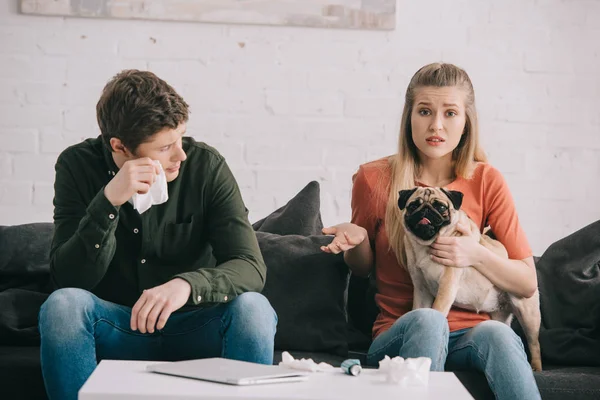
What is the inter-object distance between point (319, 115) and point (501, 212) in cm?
102

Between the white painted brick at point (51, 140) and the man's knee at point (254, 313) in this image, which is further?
the white painted brick at point (51, 140)

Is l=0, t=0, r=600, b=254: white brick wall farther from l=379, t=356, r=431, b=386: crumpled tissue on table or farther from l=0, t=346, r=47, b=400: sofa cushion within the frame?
l=379, t=356, r=431, b=386: crumpled tissue on table

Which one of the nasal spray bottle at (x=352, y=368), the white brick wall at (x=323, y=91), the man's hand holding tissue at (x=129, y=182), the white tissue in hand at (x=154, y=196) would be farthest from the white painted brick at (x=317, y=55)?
the nasal spray bottle at (x=352, y=368)

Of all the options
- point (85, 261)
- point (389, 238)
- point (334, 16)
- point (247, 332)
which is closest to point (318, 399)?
point (247, 332)

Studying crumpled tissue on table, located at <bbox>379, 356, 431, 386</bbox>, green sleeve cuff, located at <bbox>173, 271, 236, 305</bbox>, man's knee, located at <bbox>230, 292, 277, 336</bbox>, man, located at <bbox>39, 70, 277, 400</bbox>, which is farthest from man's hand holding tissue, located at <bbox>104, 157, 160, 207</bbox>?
crumpled tissue on table, located at <bbox>379, 356, 431, 386</bbox>

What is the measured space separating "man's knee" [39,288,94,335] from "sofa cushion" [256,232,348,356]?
2.33 feet

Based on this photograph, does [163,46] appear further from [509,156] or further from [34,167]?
[509,156]

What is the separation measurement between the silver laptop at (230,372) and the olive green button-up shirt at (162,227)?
49 centimetres

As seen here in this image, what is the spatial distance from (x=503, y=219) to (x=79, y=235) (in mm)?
1128

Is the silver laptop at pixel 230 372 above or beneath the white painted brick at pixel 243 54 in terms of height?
beneath

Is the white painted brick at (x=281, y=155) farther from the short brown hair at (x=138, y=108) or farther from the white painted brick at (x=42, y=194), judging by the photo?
the short brown hair at (x=138, y=108)

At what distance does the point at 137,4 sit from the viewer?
295 centimetres

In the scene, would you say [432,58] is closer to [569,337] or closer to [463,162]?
[463,162]

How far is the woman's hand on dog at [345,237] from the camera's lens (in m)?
2.10
